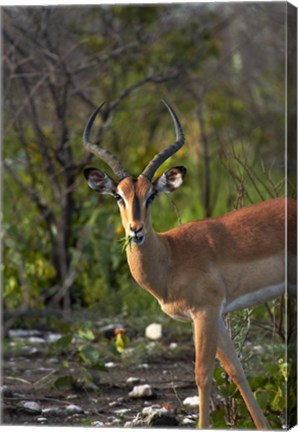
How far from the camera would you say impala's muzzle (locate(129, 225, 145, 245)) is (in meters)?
6.39

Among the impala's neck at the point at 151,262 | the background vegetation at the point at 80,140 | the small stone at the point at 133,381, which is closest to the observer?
the impala's neck at the point at 151,262

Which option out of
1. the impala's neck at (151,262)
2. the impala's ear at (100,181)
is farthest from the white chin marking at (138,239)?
the impala's ear at (100,181)

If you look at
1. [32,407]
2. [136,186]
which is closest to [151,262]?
[136,186]

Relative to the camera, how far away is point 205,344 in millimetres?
6566

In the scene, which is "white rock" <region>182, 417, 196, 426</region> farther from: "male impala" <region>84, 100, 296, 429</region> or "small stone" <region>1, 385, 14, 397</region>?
"small stone" <region>1, 385, 14, 397</region>

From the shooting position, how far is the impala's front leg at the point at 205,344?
6562mm

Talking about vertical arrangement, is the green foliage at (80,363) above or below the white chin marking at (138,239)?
below

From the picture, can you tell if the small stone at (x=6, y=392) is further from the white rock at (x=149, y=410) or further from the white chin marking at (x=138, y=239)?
the white chin marking at (x=138, y=239)

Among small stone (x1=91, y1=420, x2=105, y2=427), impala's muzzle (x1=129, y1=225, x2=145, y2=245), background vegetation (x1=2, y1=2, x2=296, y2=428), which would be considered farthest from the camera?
background vegetation (x1=2, y1=2, x2=296, y2=428)

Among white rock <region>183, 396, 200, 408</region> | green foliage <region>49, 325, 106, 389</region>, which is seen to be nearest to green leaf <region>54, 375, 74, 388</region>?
green foliage <region>49, 325, 106, 389</region>

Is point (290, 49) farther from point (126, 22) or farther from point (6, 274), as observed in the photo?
point (126, 22)

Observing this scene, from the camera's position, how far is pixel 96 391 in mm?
8023

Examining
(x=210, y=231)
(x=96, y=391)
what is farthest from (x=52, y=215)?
(x=210, y=231)

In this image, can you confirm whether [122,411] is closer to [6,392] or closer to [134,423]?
[134,423]
